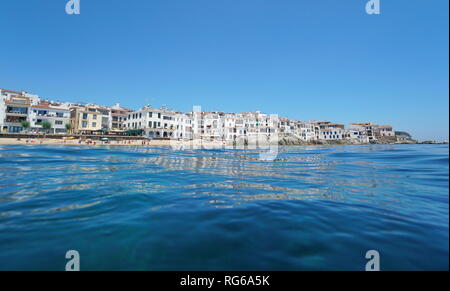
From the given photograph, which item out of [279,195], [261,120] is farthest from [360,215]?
[261,120]

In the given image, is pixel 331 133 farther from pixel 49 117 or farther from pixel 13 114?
pixel 13 114

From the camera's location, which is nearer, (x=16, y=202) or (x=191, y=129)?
(x=16, y=202)

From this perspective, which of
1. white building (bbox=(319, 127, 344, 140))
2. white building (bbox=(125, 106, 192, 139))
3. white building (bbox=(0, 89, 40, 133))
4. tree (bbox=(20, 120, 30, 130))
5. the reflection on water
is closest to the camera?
the reflection on water

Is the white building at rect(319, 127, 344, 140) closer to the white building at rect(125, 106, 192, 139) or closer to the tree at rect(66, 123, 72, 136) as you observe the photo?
the white building at rect(125, 106, 192, 139)

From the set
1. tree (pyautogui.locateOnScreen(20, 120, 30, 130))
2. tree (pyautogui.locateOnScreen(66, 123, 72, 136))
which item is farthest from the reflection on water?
tree (pyautogui.locateOnScreen(66, 123, 72, 136))

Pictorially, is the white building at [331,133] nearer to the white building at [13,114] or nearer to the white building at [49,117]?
the white building at [49,117]

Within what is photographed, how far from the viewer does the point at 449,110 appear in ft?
6.96

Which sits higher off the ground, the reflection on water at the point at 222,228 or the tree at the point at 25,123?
the tree at the point at 25,123

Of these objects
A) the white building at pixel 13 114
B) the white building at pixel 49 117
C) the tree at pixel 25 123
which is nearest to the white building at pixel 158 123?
the white building at pixel 49 117

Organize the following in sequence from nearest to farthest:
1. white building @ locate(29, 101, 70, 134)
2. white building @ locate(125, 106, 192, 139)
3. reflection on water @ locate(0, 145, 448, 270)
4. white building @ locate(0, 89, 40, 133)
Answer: reflection on water @ locate(0, 145, 448, 270) → white building @ locate(0, 89, 40, 133) → white building @ locate(29, 101, 70, 134) → white building @ locate(125, 106, 192, 139)
